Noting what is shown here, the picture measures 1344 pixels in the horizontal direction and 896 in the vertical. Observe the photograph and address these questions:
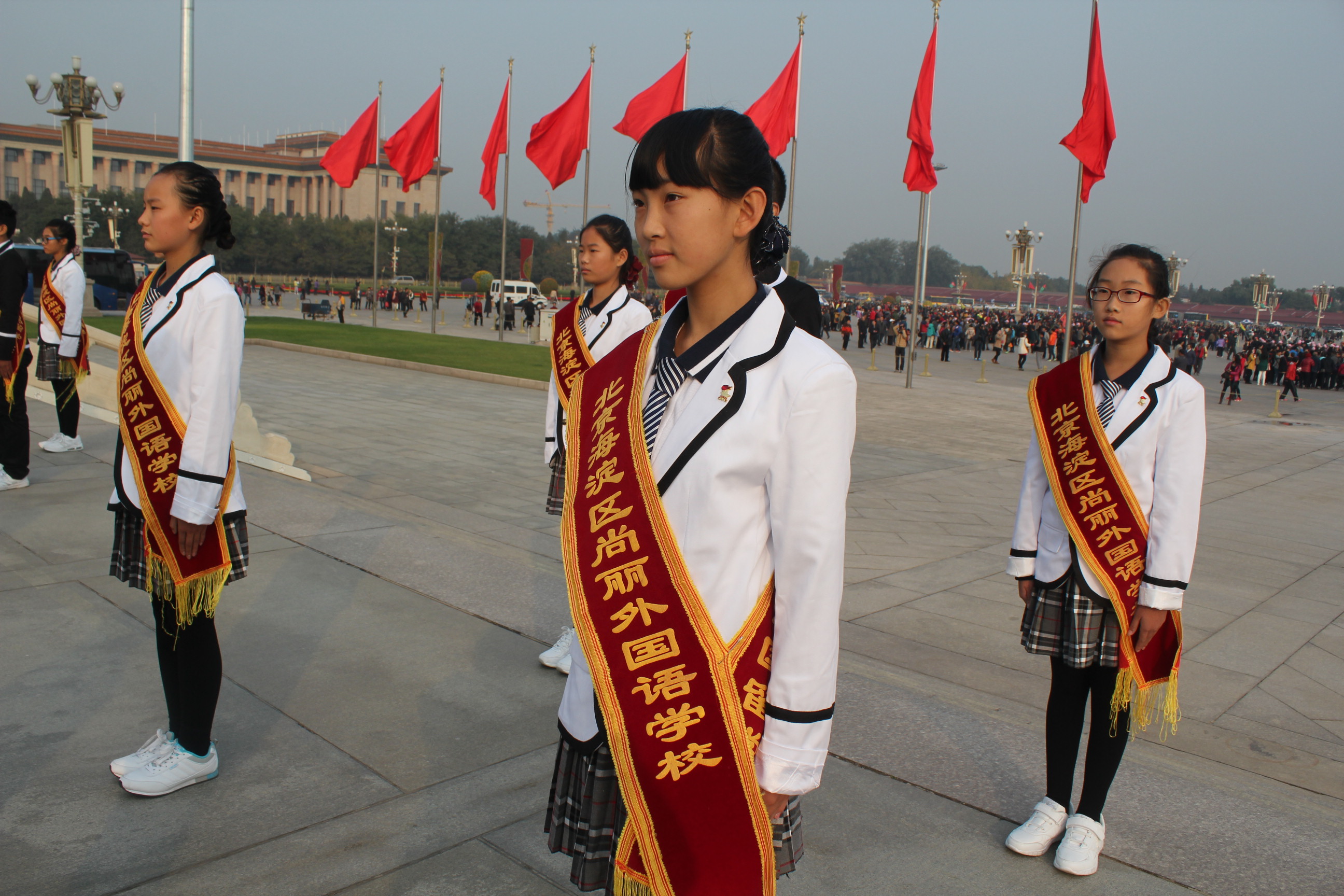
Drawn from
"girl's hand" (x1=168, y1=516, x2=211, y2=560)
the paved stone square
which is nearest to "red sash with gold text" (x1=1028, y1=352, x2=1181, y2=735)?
the paved stone square

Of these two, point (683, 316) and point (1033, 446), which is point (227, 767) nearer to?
point (683, 316)

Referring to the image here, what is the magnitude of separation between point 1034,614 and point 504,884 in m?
1.65

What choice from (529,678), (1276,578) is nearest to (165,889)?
(529,678)

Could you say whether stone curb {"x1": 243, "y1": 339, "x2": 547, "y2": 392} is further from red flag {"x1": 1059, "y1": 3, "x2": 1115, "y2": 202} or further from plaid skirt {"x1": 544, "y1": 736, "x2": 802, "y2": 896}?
plaid skirt {"x1": 544, "y1": 736, "x2": 802, "y2": 896}

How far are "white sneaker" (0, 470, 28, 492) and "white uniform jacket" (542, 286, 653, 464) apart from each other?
4549mm

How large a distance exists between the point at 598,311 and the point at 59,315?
5342 millimetres

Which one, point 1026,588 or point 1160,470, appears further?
point 1026,588

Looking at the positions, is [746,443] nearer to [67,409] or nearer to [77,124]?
[67,409]

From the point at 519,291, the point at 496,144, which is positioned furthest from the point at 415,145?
the point at 519,291

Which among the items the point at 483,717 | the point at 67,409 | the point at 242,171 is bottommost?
the point at 483,717

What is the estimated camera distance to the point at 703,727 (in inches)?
60.3

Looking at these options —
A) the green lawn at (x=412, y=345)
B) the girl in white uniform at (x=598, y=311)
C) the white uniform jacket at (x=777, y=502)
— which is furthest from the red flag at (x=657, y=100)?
the white uniform jacket at (x=777, y=502)

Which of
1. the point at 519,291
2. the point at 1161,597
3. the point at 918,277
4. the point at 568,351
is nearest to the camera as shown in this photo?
the point at 1161,597

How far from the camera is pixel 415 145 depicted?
2211 centimetres
